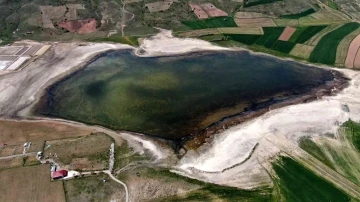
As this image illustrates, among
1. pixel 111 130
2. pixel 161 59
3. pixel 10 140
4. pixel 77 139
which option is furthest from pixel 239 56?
pixel 10 140

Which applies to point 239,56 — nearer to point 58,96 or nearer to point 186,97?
point 186,97

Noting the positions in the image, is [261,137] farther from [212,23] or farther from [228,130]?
[212,23]

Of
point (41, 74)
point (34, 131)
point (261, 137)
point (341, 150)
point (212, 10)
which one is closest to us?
point (341, 150)

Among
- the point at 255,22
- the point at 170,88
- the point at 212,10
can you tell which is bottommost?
the point at 170,88

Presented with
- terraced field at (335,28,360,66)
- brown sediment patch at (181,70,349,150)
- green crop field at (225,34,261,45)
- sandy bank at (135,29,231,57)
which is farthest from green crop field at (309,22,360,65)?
sandy bank at (135,29,231,57)

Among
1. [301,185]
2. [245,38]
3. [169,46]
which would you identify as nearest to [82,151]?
[301,185]

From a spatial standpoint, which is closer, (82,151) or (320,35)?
(82,151)

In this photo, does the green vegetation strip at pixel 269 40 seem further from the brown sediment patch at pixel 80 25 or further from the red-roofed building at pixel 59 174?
the red-roofed building at pixel 59 174

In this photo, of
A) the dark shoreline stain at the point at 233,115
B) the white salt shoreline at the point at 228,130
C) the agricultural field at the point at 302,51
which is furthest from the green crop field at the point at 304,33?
the dark shoreline stain at the point at 233,115
